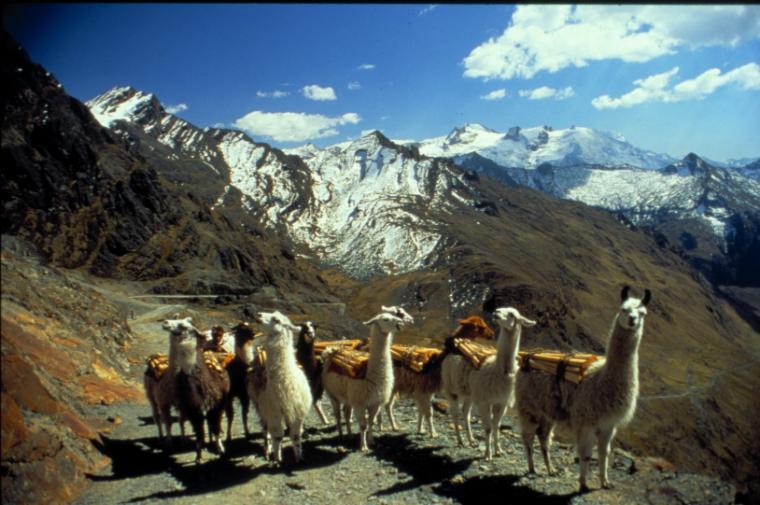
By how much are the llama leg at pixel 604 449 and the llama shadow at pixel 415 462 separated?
2497mm

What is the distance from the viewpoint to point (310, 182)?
7116 inches

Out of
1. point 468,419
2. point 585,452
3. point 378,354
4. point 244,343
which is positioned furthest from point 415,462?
point 244,343

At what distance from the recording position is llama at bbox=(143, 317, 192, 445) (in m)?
9.56

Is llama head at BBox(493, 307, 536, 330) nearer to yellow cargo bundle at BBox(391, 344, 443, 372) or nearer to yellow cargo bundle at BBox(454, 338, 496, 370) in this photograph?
yellow cargo bundle at BBox(454, 338, 496, 370)

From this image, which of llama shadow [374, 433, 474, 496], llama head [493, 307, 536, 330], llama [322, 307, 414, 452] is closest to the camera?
llama shadow [374, 433, 474, 496]

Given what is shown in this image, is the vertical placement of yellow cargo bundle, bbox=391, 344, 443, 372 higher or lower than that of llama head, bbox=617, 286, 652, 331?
lower

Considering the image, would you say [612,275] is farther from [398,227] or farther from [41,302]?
[41,302]

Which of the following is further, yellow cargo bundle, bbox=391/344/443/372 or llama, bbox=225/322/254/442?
yellow cargo bundle, bbox=391/344/443/372

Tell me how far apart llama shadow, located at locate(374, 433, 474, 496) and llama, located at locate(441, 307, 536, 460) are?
0.82m

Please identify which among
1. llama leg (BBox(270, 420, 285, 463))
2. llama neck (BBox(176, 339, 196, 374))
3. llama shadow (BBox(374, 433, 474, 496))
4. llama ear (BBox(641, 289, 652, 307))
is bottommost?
llama shadow (BBox(374, 433, 474, 496))

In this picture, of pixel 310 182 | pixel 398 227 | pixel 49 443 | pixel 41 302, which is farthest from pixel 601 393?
pixel 310 182

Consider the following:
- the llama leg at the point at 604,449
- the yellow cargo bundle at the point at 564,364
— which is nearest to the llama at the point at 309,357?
the yellow cargo bundle at the point at 564,364

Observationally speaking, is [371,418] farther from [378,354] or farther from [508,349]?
[508,349]

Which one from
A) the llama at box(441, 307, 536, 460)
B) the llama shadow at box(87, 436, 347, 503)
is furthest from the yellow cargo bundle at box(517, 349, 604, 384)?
the llama shadow at box(87, 436, 347, 503)
